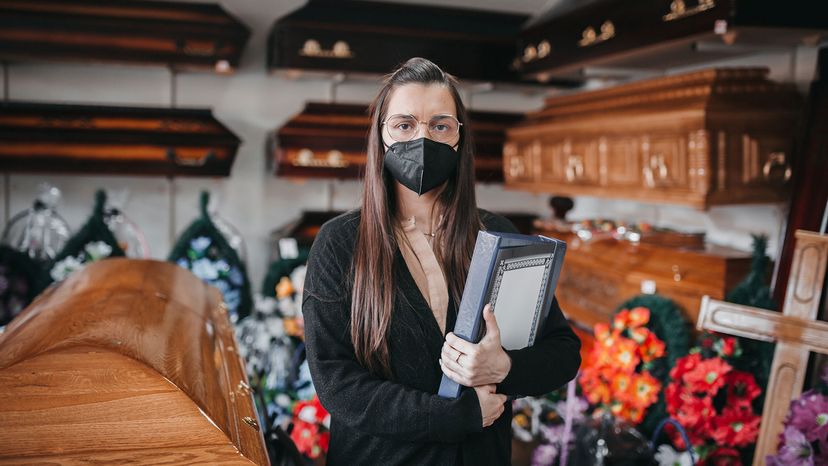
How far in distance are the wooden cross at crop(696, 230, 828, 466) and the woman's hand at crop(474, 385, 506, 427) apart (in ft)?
4.21

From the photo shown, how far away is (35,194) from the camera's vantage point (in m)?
5.28

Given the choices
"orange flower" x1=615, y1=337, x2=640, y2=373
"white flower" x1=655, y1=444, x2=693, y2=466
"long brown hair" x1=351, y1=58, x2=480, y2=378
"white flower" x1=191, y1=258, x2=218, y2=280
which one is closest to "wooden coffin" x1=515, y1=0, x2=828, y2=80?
"orange flower" x1=615, y1=337, x2=640, y2=373

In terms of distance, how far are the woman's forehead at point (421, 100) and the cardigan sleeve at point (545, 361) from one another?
1.11ft

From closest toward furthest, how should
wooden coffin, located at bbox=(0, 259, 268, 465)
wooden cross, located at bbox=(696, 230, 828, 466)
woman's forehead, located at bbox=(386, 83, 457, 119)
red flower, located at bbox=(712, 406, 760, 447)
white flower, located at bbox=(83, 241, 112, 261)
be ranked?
wooden coffin, located at bbox=(0, 259, 268, 465) < woman's forehead, located at bbox=(386, 83, 457, 119) < wooden cross, located at bbox=(696, 230, 828, 466) < red flower, located at bbox=(712, 406, 760, 447) < white flower, located at bbox=(83, 241, 112, 261)

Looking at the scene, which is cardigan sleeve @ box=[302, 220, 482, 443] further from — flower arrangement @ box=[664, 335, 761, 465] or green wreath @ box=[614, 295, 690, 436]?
green wreath @ box=[614, 295, 690, 436]

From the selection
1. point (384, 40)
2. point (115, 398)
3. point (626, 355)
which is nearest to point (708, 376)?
point (626, 355)

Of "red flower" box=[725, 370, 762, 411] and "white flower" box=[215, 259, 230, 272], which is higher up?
"red flower" box=[725, 370, 762, 411]

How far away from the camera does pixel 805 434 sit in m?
2.14

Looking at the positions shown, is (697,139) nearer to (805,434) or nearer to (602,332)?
(602,332)

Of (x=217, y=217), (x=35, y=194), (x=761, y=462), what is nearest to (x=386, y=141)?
(x=761, y=462)

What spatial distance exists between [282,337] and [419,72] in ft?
7.43

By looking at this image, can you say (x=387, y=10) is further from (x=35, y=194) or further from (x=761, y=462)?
(x=761, y=462)

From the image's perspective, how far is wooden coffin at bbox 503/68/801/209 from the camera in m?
3.37

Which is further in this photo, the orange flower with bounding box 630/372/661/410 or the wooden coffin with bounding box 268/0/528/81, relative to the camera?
the wooden coffin with bounding box 268/0/528/81
